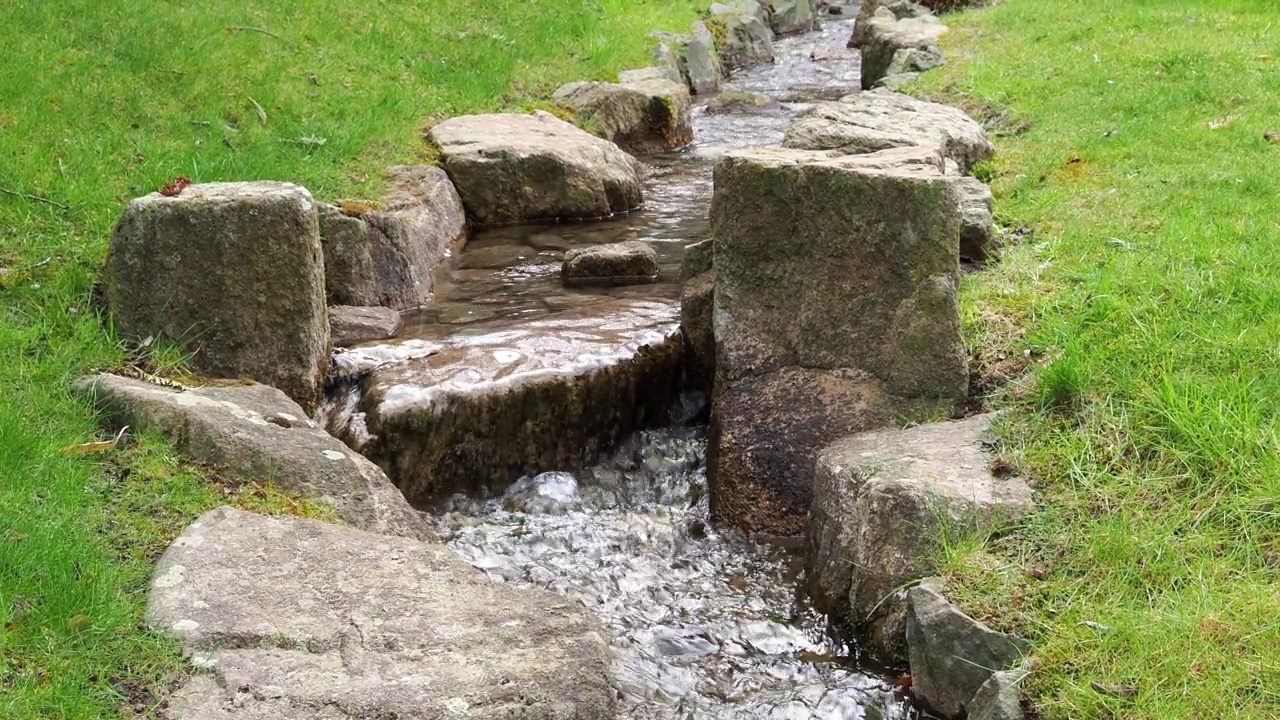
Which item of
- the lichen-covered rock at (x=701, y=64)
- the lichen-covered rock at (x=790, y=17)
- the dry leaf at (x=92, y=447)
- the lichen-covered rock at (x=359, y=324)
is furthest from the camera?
the lichen-covered rock at (x=790, y=17)

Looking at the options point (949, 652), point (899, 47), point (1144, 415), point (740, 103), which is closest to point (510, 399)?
point (949, 652)

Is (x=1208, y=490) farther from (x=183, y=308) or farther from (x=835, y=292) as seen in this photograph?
(x=183, y=308)

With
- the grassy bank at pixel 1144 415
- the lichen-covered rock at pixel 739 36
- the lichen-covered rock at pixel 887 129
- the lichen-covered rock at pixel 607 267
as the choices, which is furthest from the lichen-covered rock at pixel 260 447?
the lichen-covered rock at pixel 739 36

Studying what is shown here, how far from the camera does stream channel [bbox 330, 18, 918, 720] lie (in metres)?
4.43

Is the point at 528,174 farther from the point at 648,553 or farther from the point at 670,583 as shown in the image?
the point at 670,583

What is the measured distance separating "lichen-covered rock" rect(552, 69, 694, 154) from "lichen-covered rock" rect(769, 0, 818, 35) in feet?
32.2

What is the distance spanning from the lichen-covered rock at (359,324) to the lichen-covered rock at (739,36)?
11.2m

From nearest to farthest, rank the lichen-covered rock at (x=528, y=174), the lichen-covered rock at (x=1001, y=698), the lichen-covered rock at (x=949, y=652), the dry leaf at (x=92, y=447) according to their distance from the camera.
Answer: the lichen-covered rock at (x=1001, y=698) < the lichen-covered rock at (x=949, y=652) < the dry leaf at (x=92, y=447) < the lichen-covered rock at (x=528, y=174)

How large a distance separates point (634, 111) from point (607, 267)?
14.3 feet

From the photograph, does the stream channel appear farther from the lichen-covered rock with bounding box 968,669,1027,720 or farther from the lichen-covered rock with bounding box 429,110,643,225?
the lichen-covered rock with bounding box 968,669,1027,720

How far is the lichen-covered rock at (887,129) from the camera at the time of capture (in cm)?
731

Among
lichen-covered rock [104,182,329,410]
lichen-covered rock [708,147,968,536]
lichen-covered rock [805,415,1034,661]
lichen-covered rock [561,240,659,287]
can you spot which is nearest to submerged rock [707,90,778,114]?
lichen-covered rock [561,240,659,287]

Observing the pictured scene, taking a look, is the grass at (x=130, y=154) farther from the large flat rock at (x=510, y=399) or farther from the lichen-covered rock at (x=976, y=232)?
the lichen-covered rock at (x=976, y=232)

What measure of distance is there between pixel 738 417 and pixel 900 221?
1.17m
